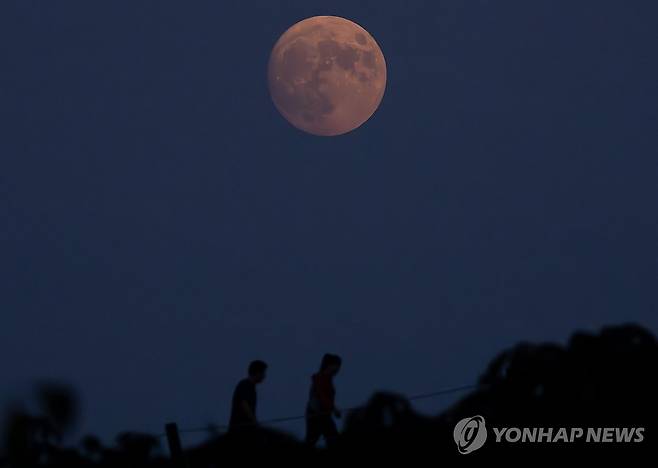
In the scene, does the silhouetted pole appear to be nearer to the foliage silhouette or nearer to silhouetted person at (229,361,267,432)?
the foliage silhouette

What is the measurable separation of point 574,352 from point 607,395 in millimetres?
423

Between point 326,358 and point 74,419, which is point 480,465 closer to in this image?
point 74,419

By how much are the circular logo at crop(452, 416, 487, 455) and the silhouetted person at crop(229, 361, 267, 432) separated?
14.7ft

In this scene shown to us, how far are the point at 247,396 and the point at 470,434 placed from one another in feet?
15.6

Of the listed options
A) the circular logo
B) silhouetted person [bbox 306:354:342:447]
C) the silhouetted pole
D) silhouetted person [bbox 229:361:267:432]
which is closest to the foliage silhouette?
the circular logo

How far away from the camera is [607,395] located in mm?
7715

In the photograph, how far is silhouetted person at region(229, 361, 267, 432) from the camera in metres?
12.6

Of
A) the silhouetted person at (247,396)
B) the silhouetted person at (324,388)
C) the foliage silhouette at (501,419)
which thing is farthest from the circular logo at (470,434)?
the silhouetted person at (324,388)

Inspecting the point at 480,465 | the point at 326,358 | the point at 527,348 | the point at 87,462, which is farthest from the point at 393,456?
the point at 326,358

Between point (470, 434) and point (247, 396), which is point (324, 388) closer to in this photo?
point (247, 396)

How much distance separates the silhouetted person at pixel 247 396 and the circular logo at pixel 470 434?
4.49m

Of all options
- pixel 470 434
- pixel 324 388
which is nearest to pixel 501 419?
pixel 470 434

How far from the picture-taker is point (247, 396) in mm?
12750

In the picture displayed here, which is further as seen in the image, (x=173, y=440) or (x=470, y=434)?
(x=173, y=440)
